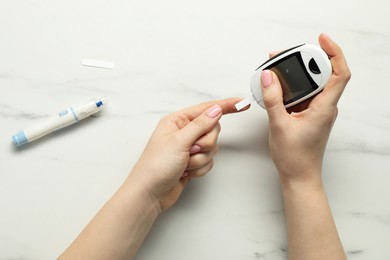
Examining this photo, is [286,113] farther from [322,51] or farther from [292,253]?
[292,253]

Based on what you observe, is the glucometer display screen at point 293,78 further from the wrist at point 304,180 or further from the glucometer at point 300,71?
the wrist at point 304,180

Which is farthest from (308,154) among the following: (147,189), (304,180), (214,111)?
(147,189)

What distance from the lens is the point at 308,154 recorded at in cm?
66

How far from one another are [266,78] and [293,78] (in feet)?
0.16

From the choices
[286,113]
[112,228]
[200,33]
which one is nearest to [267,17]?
[200,33]

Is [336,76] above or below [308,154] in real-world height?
above

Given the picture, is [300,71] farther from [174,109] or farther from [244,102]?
[174,109]

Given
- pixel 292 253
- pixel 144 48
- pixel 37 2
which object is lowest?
pixel 292 253

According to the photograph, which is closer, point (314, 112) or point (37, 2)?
point (314, 112)

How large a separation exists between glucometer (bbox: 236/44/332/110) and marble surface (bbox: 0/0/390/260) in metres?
0.11

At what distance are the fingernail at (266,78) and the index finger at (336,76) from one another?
94 mm

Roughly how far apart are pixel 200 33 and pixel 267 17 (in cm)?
14

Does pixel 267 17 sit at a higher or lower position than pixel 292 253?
higher

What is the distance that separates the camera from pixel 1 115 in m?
0.76
